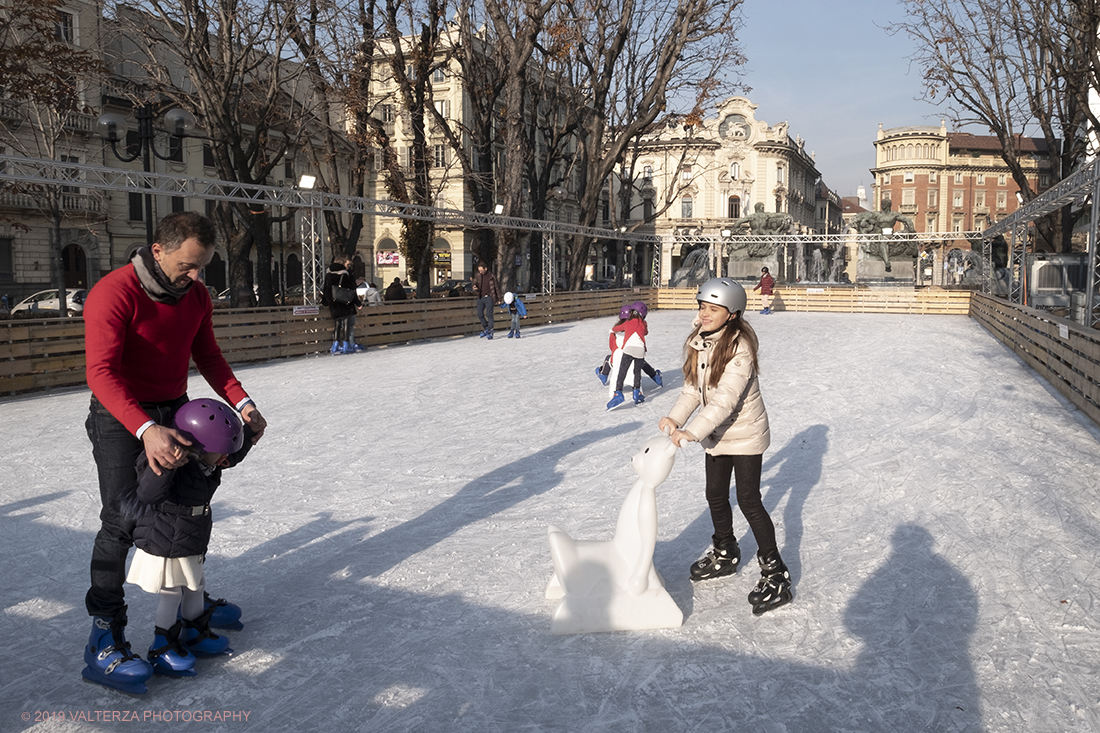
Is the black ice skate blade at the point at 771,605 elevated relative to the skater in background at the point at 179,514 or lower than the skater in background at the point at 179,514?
lower

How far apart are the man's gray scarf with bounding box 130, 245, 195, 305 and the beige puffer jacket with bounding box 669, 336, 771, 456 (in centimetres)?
197

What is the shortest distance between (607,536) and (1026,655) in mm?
2145

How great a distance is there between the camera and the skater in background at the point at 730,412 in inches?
133

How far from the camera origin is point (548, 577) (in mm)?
3949

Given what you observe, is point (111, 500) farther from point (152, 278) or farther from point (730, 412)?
point (730, 412)

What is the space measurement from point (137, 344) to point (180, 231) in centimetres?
42

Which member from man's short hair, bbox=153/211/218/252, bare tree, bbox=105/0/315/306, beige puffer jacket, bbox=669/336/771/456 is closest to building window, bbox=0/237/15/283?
bare tree, bbox=105/0/315/306

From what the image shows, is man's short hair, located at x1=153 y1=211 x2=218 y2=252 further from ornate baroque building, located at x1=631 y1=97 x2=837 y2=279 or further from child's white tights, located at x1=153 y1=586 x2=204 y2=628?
ornate baroque building, located at x1=631 y1=97 x2=837 y2=279

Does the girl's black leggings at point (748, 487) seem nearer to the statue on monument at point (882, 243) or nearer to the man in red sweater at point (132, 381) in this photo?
the man in red sweater at point (132, 381)

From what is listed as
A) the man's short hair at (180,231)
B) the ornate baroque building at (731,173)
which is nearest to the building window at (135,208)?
the man's short hair at (180,231)

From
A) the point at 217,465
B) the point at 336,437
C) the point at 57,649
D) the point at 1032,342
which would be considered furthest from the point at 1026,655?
the point at 1032,342

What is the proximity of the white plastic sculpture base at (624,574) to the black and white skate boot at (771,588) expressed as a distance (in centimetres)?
38

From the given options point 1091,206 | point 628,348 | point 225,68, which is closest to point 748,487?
point 628,348

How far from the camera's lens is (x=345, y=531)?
470cm
